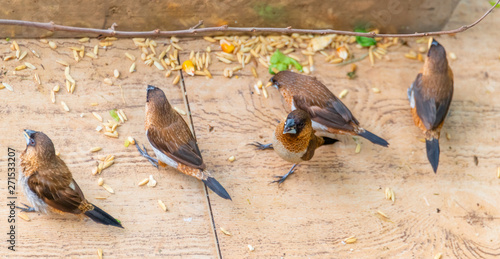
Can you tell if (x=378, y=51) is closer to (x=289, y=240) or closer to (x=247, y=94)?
(x=247, y=94)

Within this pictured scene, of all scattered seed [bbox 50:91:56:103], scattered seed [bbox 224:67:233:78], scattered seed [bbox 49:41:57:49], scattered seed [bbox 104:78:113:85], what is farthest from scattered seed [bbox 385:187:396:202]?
scattered seed [bbox 49:41:57:49]

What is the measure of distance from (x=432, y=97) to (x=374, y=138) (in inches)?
27.9

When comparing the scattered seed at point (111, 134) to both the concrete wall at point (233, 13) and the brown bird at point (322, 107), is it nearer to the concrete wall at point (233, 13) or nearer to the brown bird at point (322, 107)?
the concrete wall at point (233, 13)

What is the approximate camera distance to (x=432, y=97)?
4.42 metres

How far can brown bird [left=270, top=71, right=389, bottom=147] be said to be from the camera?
4.18 meters

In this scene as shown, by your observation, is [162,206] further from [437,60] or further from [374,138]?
[437,60]

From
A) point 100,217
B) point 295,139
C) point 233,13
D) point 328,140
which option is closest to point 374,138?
point 328,140

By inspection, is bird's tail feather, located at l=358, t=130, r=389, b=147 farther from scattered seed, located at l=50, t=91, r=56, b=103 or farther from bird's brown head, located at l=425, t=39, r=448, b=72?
scattered seed, located at l=50, t=91, r=56, b=103

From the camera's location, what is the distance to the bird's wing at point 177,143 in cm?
377

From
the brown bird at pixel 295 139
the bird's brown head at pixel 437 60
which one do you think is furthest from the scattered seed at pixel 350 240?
the bird's brown head at pixel 437 60

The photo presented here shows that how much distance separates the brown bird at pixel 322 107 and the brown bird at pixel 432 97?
0.43m

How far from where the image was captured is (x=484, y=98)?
15.9ft

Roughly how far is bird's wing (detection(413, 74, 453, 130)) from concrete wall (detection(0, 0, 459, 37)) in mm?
928

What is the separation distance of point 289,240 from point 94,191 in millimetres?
1518
